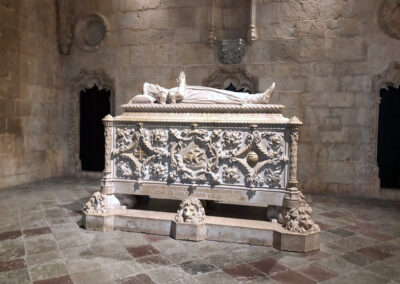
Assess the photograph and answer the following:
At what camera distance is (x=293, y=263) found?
2.51 meters

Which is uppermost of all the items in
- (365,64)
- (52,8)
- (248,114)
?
(52,8)

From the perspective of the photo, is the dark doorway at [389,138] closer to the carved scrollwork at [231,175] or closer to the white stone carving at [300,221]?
the white stone carving at [300,221]

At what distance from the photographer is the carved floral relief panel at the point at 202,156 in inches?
122

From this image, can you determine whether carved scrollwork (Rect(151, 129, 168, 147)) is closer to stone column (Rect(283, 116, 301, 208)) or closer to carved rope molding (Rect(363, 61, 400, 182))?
stone column (Rect(283, 116, 301, 208))

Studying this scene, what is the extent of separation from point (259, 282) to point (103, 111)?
17.6ft

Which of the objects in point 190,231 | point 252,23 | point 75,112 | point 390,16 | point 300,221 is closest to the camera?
point 300,221

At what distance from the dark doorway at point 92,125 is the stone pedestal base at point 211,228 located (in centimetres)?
369

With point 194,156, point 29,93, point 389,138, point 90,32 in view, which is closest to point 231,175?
point 194,156

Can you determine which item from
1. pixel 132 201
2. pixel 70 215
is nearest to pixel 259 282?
pixel 132 201

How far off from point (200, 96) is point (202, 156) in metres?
0.71

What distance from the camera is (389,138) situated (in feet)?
17.6

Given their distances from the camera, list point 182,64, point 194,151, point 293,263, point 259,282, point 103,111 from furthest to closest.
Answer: point 103,111, point 182,64, point 194,151, point 293,263, point 259,282

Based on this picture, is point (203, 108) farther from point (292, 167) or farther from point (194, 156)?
point (292, 167)

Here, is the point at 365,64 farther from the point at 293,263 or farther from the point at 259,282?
the point at 259,282
